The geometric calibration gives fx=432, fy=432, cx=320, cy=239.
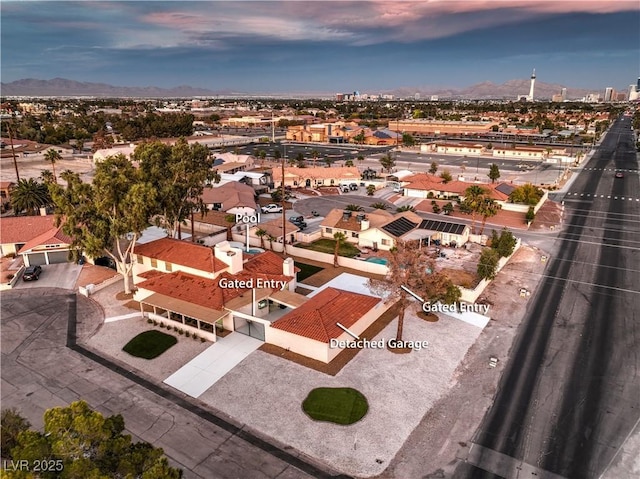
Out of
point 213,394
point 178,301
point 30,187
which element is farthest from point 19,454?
point 30,187

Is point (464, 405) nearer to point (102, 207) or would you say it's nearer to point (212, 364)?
point (212, 364)

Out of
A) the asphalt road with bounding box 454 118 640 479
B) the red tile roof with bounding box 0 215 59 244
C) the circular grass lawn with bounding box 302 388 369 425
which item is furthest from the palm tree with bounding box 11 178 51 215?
the asphalt road with bounding box 454 118 640 479

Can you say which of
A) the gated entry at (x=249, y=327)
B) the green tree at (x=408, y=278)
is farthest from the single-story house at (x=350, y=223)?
the gated entry at (x=249, y=327)

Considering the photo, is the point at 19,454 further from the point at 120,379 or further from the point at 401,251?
the point at 401,251

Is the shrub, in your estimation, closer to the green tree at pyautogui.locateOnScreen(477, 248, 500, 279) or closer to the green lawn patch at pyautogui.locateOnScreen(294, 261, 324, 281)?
the green tree at pyautogui.locateOnScreen(477, 248, 500, 279)

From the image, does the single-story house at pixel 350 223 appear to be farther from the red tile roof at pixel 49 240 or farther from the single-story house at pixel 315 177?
the single-story house at pixel 315 177

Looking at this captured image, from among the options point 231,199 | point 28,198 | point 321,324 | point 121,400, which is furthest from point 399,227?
point 28,198
